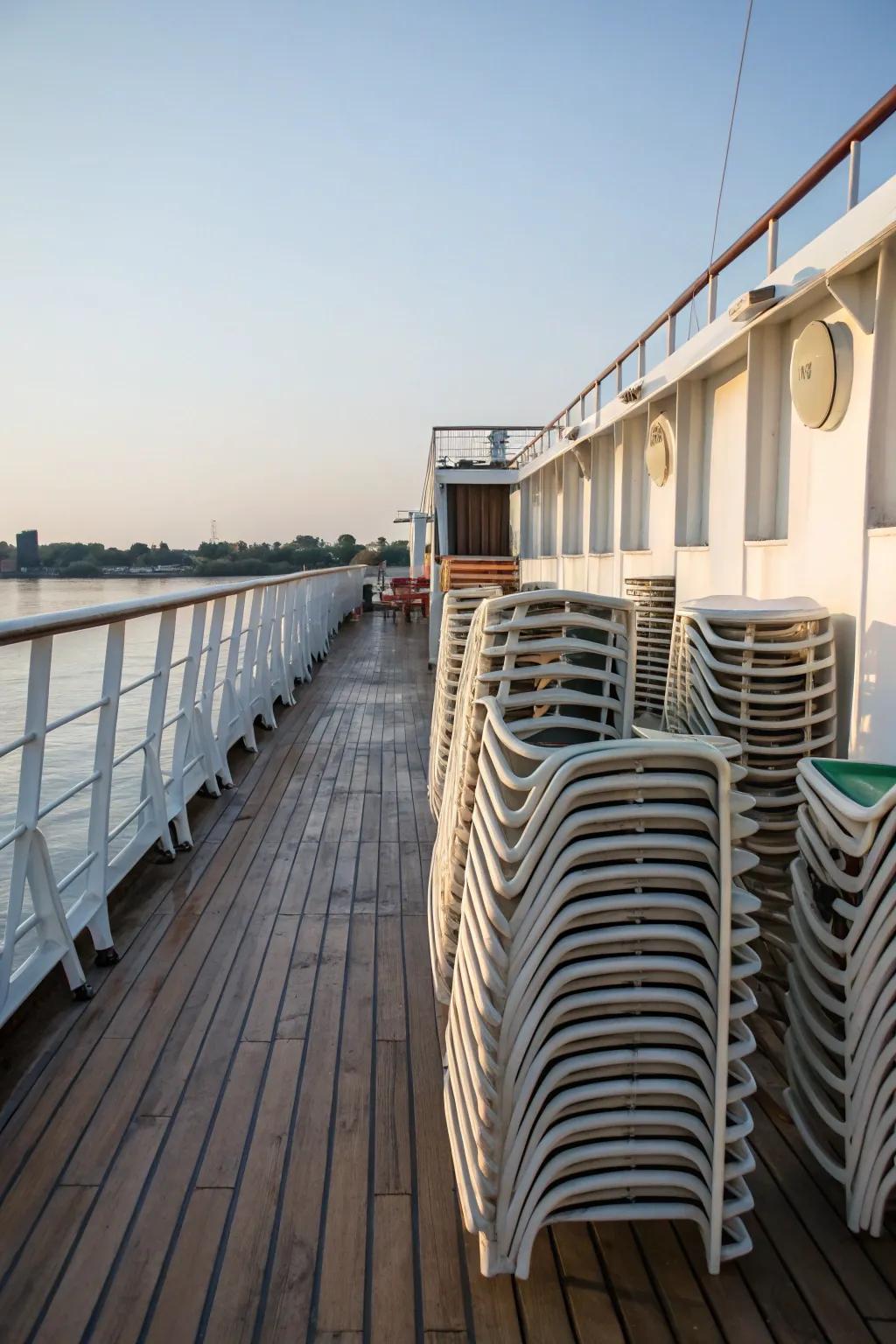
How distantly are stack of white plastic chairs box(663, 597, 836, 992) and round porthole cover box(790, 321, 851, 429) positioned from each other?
1.07 meters

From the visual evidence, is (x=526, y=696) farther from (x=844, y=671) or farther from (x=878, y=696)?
(x=844, y=671)

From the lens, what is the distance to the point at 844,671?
3.35m

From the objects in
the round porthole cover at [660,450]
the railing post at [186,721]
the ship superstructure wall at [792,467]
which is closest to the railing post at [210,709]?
the railing post at [186,721]

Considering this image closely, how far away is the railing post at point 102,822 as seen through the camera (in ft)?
8.62

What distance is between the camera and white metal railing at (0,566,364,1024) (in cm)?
211

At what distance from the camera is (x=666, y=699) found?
302 centimetres

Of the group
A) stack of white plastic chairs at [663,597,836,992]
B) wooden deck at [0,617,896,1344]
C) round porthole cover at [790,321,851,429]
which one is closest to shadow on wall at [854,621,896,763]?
stack of white plastic chairs at [663,597,836,992]

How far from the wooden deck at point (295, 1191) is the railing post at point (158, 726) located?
22.7 inches

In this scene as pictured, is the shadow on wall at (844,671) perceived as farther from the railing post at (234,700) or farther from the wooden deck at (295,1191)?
the railing post at (234,700)

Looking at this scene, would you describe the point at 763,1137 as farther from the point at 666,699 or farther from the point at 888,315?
the point at 888,315

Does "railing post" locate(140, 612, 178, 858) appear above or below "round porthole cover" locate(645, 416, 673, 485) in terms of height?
below

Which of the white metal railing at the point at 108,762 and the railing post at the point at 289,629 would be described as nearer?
the white metal railing at the point at 108,762

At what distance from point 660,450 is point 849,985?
17.3 ft

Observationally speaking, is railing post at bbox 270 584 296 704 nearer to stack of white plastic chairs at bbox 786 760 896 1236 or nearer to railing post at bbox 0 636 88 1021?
railing post at bbox 0 636 88 1021
